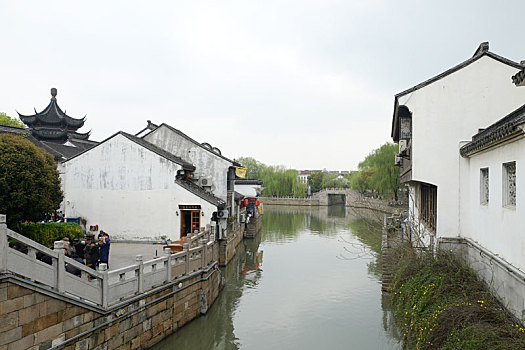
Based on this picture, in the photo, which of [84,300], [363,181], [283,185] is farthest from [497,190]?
[283,185]

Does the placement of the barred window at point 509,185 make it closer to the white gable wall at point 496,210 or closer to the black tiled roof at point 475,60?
the white gable wall at point 496,210

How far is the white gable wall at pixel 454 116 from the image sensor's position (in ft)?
32.0

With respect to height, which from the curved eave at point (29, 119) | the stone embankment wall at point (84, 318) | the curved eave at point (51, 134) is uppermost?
the curved eave at point (29, 119)

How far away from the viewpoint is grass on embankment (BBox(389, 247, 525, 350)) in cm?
518

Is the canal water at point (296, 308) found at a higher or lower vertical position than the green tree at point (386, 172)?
lower

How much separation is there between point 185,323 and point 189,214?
549cm

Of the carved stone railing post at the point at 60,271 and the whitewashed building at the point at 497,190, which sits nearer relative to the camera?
the whitewashed building at the point at 497,190

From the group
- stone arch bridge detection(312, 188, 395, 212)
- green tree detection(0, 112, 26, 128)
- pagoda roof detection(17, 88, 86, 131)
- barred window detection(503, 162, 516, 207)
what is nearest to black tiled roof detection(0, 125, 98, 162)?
pagoda roof detection(17, 88, 86, 131)

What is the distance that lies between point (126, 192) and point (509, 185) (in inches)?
478

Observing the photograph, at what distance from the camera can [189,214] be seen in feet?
48.2

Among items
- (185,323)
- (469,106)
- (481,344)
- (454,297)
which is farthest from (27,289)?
(469,106)

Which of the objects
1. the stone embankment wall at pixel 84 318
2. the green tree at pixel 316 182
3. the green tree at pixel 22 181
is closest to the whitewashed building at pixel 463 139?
the stone embankment wall at pixel 84 318

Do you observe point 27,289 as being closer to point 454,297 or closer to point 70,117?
point 454,297

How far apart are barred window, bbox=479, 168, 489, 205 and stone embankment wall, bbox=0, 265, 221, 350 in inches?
271
